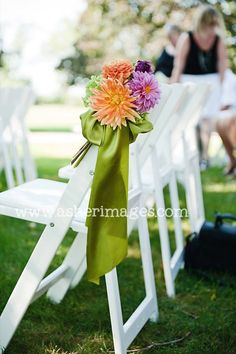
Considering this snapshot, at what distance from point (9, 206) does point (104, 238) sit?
1.46ft

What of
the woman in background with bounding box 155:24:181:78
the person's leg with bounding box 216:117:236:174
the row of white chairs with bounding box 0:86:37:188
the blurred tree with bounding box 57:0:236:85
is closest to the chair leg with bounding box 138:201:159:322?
the row of white chairs with bounding box 0:86:37:188

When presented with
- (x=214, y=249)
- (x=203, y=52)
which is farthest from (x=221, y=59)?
(x=214, y=249)

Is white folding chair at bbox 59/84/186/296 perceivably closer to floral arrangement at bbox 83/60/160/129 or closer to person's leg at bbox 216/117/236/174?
floral arrangement at bbox 83/60/160/129

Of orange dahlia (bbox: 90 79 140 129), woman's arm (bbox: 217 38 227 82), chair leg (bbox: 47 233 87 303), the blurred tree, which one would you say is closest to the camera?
orange dahlia (bbox: 90 79 140 129)

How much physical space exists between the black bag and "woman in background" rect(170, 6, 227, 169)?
10.5 feet

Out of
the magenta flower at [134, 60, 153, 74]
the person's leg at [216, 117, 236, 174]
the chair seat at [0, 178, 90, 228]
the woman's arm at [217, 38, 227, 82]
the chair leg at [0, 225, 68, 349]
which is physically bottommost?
the person's leg at [216, 117, 236, 174]

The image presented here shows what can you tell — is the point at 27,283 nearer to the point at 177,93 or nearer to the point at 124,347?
the point at 124,347

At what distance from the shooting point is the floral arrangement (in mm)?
1778

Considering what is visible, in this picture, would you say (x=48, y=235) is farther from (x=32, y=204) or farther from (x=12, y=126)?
(x=12, y=126)

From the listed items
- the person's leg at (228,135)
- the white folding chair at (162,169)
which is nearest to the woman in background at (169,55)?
the person's leg at (228,135)

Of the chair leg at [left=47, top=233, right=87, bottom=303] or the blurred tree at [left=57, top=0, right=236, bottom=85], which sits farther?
the blurred tree at [left=57, top=0, right=236, bottom=85]

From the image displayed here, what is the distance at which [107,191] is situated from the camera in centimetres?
187

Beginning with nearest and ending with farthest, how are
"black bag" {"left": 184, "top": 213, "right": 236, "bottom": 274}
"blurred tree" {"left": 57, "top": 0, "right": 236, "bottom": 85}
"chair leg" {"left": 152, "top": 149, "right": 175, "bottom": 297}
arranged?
"chair leg" {"left": 152, "top": 149, "right": 175, "bottom": 297}
"black bag" {"left": 184, "top": 213, "right": 236, "bottom": 274}
"blurred tree" {"left": 57, "top": 0, "right": 236, "bottom": 85}

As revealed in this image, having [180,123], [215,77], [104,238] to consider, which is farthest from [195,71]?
[104,238]
